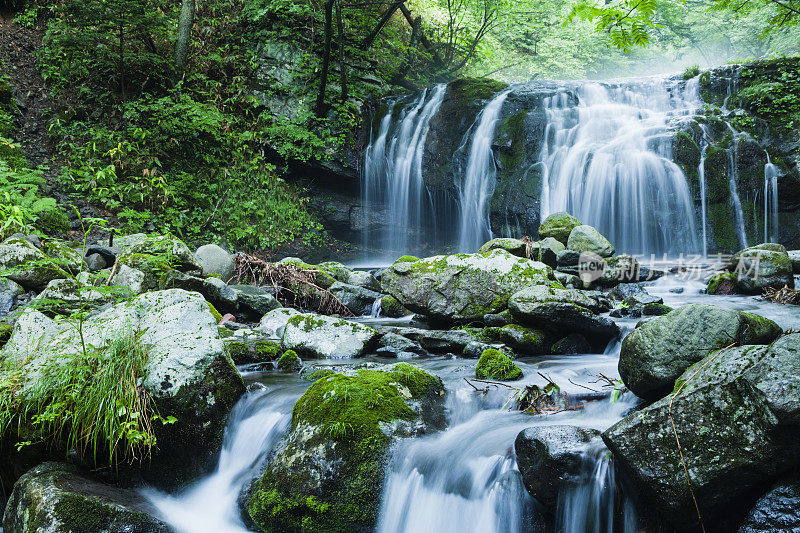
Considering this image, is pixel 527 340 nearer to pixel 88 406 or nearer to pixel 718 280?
pixel 88 406

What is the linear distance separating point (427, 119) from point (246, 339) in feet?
33.8

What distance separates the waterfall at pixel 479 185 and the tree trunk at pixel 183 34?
306 inches

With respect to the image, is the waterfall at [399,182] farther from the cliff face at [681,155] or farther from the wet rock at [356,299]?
the wet rock at [356,299]

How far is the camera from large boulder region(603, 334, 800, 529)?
76.4 inches

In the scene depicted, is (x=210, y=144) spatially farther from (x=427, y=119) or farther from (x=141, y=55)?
(x=427, y=119)

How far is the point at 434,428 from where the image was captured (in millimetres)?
3156

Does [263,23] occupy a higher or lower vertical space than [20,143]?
higher

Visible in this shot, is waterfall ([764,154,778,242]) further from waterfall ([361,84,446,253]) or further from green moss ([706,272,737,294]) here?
waterfall ([361,84,446,253])

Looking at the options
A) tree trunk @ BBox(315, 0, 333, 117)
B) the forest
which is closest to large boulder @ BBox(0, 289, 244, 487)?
the forest

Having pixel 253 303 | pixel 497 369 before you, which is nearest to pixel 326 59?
pixel 253 303

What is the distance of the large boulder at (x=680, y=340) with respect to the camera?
2877 millimetres

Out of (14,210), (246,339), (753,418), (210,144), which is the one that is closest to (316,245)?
(210,144)

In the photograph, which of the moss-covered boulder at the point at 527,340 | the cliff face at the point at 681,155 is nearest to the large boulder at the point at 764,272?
the cliff face at the point at 681,155

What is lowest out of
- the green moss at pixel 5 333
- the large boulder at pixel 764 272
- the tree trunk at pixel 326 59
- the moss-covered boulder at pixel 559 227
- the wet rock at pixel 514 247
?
the green moss at pixel 5 333
